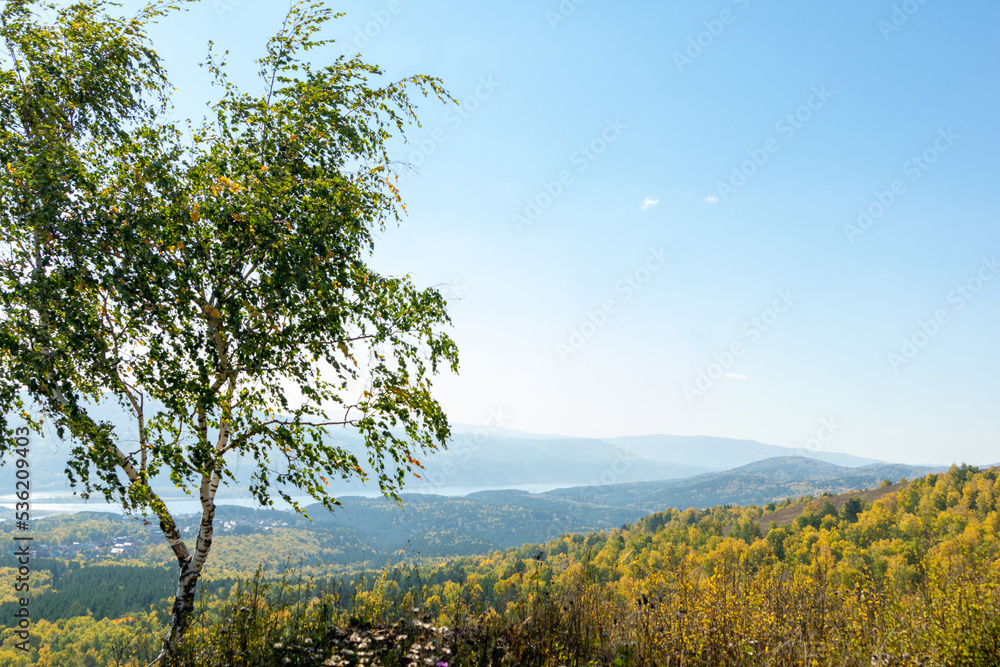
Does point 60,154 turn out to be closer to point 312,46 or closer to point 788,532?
point 312,46

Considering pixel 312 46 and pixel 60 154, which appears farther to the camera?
pixel 312 46

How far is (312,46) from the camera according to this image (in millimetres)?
7137

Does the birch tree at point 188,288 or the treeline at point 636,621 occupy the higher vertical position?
the birch tree at point 188,288

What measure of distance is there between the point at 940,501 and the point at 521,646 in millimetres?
103822

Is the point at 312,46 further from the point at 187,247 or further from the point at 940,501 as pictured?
the point at 940,501

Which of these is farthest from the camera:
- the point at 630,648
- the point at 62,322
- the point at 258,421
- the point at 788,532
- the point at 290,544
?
the point at 290,544

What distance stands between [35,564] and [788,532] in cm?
13690

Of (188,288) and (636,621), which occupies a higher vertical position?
(188,288)

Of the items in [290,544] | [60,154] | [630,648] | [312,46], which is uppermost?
[312,46]

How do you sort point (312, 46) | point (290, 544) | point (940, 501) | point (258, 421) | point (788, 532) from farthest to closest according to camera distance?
point (290, 544), point (940, 501), point (788, 532), point (312, 46), point (258, 421)

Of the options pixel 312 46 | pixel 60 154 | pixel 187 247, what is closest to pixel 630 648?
pixel 187 247

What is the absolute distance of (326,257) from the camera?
6176 millimetres

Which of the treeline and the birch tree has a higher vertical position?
the birch tree

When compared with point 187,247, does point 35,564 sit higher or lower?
lower
